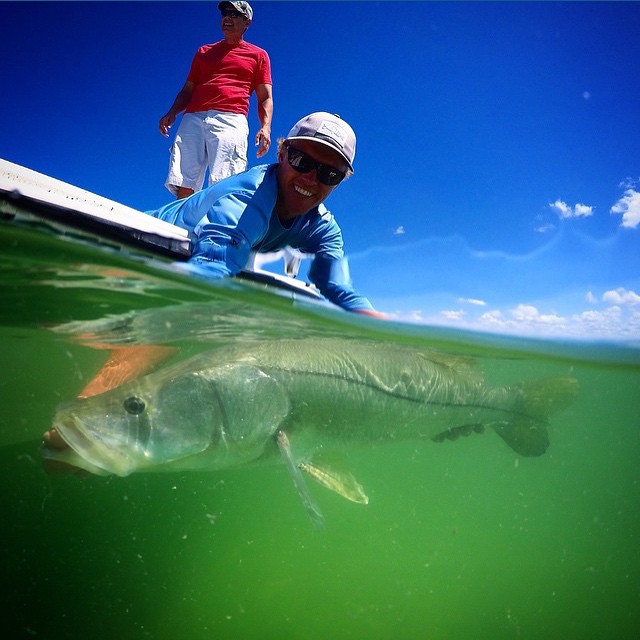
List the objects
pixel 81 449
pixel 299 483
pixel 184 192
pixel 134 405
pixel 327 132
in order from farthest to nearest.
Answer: pixel 184 192, pixel 327 132, pixel 299 483, pixel 134 405, pixel 81 449

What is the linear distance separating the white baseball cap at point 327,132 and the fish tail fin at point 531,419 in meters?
3.77

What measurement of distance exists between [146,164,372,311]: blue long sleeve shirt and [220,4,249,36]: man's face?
3601 mm

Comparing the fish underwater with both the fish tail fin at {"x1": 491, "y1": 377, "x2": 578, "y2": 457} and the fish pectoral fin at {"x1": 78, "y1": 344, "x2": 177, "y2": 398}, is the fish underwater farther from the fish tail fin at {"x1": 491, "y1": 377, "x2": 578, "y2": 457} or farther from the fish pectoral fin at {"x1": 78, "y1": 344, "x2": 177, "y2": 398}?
the fish pectoral fin at {"x1": 78, "y1": 344, "x2": 177, "y2": 398}

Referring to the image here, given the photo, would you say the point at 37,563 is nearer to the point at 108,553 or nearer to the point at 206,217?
the point at 108,553

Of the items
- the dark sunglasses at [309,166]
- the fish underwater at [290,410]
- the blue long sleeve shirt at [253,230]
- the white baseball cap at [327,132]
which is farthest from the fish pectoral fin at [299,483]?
the white baseball cap at [327,132]

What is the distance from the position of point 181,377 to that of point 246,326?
2776 mm

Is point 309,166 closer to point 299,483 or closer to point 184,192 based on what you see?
point 299,483

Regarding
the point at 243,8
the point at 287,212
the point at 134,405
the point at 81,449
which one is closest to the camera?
the point at 81,449

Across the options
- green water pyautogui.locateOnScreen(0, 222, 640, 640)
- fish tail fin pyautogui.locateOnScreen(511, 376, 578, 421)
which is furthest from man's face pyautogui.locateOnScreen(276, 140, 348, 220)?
fish tail fin pyautogui.locateOnScreen(511, 376, 578, 421)

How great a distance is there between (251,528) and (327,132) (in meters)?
6.34

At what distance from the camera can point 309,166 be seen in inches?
182

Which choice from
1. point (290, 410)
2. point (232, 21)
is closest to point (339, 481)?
point (290, 410)

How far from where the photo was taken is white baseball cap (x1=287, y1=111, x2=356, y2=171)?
4.56 metres

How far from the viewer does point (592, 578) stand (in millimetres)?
8289
